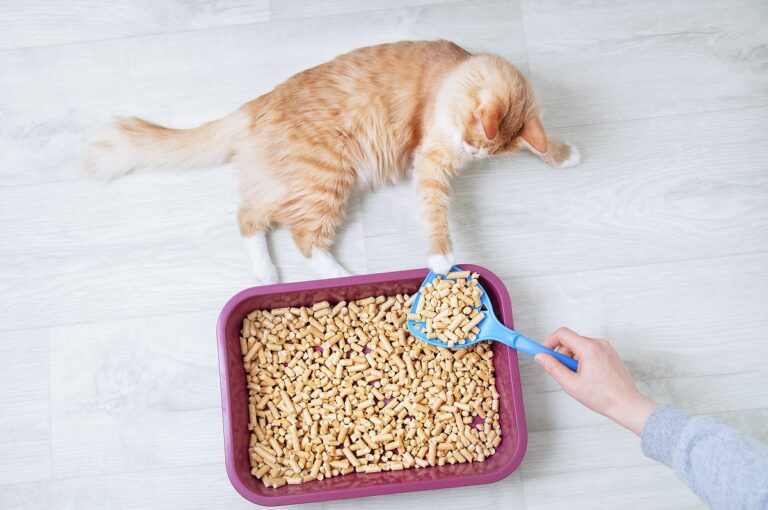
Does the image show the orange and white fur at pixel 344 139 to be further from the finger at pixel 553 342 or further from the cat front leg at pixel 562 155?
the finger at pixel 553 342

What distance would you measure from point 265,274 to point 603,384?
0.89m

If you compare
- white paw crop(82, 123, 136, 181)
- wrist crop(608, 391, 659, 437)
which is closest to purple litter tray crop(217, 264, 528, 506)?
wrist crop(608, 391, 659, 437)

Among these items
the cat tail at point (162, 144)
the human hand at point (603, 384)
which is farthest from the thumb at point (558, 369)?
the cat tail at point (162, 144)

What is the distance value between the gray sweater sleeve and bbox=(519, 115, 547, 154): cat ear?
67cm

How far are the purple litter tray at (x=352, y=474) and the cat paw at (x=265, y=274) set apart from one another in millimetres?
97

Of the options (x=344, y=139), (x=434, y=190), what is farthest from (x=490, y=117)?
(x=344, y=139)

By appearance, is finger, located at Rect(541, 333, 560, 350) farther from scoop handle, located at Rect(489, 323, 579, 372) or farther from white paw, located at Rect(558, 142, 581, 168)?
white paw, located at Rect(558, 142, 581, 168)

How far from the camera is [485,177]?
1731 millimetres

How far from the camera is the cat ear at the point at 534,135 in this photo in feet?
4.82

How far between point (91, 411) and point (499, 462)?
1084 millimetres

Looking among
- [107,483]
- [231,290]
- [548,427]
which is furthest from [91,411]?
[548,427]

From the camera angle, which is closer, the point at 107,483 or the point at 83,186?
the point at 107,483

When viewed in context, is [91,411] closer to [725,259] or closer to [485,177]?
[485,177]

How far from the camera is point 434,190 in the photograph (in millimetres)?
1584
